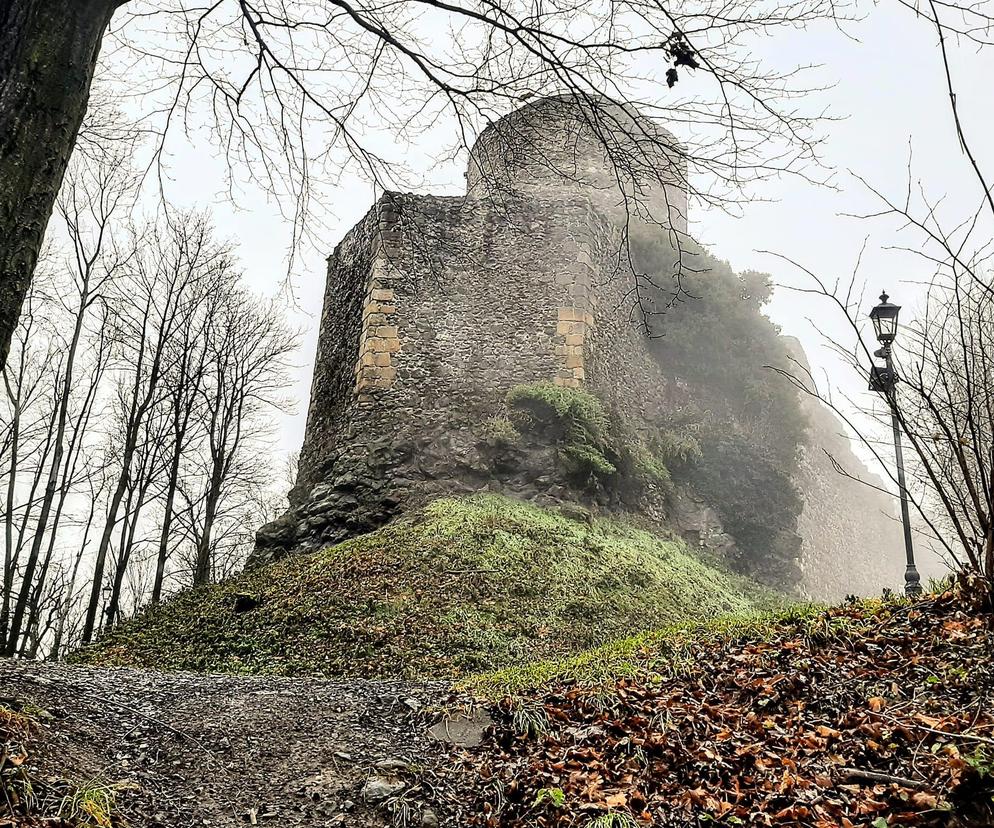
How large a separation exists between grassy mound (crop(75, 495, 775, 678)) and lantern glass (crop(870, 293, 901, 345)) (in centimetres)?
431

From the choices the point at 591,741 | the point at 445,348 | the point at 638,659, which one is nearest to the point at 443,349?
the point at 445,348

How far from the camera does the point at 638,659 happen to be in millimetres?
5016

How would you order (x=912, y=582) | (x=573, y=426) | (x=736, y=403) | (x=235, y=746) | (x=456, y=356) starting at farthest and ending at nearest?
(x=736, y=403) → (x=456, y=356) → (x=573, y=426) → (x=912, y=582) → (x=235, y=746)

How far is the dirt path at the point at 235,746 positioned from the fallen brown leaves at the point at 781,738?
55cm

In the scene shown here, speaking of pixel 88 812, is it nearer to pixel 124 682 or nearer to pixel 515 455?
pixel 124 682

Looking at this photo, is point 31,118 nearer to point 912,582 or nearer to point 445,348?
point 912,582

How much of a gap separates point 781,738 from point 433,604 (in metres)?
5.63

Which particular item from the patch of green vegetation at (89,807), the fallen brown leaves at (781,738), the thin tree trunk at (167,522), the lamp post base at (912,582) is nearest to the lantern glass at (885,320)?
the lamp post base at (912,582)

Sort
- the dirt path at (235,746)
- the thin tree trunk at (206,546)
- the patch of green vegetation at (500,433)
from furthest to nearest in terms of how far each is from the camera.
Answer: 1. the thin tree trunk at (206,546)
2. the patch of green vegetation at (500,433)
3. the dirt path at (235,746)

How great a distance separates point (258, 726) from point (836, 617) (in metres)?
3.69

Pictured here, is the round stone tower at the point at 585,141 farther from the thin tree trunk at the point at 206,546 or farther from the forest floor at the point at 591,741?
the thin tree trunk at the point at 206,546

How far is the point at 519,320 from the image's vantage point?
538 inches

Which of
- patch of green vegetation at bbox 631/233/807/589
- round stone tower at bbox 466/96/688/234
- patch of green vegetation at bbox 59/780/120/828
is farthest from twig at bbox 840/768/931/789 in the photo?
patch of green vegetation at bbox 631/233/807/589

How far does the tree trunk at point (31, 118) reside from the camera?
3.05 meters
